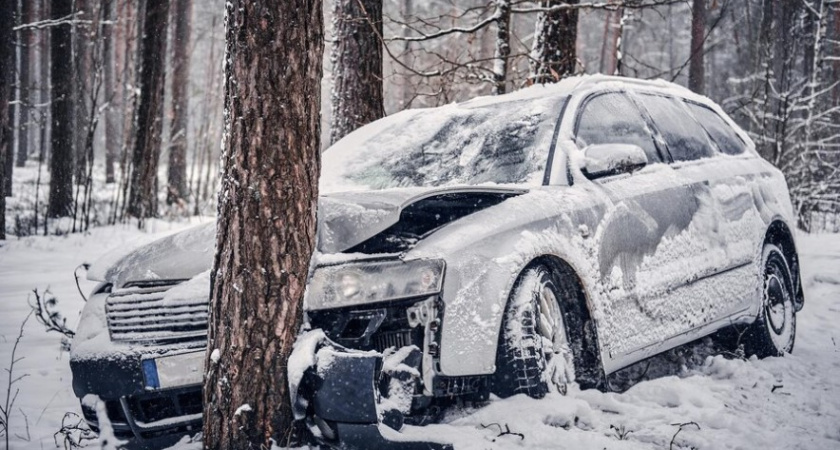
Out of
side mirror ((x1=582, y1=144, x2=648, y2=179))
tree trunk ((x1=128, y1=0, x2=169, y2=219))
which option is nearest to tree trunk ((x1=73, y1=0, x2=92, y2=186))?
tree trunk ((x1=128, y1=0, x2=169, y2=219))

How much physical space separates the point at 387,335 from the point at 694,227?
2337 millimetres

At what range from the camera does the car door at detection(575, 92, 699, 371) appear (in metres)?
3.39

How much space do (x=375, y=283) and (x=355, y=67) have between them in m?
4.23

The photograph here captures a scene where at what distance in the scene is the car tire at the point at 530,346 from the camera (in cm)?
279

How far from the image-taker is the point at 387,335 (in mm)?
2723

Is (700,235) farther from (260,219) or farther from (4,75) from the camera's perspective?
(4,75)

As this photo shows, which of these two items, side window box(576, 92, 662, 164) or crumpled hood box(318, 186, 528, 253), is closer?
crumpled hood box(318, 186, 528, 253)

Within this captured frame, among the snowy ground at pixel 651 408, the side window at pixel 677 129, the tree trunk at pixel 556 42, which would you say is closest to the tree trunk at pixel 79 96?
the snowy ground at pixel 651 408

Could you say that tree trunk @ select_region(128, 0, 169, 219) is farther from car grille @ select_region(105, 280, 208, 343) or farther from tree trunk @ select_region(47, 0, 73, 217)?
car grille @ select_region(105, 280, 208, 343)

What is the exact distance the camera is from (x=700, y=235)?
416 cm

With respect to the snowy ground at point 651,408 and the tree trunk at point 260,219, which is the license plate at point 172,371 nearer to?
the tree trunk at point 260,219

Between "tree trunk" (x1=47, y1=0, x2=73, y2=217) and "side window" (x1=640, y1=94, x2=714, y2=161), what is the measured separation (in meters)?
9.79

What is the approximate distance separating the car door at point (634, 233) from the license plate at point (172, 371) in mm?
1836

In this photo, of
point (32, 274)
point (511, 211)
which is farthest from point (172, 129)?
point (511, 211)
